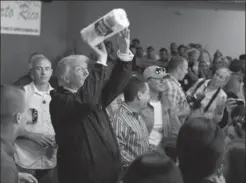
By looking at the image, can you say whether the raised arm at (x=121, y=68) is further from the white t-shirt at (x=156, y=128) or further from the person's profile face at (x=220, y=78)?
the person's profile face at (x=220, y=78)

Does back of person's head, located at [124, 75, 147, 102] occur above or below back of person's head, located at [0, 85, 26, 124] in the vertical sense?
below

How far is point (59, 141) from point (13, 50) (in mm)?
6519

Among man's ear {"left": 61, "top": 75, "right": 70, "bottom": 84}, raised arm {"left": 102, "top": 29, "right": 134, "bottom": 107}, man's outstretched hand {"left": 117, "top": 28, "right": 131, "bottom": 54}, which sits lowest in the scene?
man's ear {"left": 61, "top": 75, "right": 70, "bottom": 84}

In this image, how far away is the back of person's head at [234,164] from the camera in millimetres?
2398

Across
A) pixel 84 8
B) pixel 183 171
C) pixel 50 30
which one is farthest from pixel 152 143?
pixel 84 8

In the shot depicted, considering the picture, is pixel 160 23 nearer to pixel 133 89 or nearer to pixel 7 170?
pixel 133 89

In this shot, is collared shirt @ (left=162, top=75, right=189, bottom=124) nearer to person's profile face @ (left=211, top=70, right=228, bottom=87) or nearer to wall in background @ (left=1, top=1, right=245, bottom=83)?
person's profile face @ (left=211, top=70, right=228, bottom=87)

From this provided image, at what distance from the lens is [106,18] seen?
299 centimetres

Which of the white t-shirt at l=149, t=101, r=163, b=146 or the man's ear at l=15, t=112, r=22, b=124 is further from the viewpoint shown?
the white t-shirt at l=149, t=101, r=163, b=146

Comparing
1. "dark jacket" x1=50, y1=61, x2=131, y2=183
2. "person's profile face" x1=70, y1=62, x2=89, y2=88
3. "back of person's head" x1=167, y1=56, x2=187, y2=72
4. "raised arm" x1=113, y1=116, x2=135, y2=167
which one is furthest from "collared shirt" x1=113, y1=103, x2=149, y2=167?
"back of person's head" x1=167, y1=56, x2=187, y2=72

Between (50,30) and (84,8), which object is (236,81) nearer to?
(50,30)

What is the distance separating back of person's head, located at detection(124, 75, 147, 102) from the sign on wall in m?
5.16

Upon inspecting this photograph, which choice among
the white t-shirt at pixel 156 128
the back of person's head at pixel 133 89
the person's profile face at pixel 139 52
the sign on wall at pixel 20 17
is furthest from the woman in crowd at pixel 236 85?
the sign on wall at pixel 20 17

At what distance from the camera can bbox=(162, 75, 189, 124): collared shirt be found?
4797 mm
